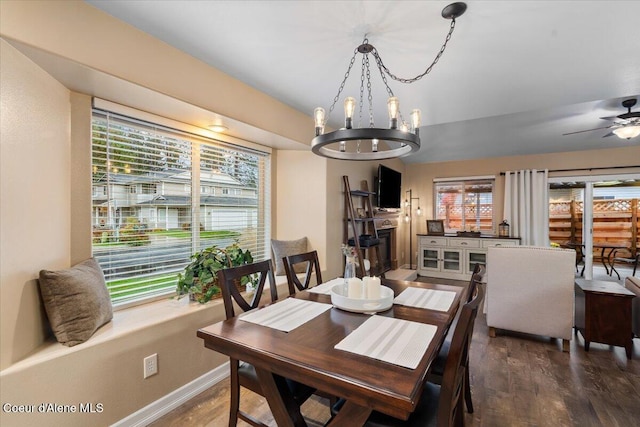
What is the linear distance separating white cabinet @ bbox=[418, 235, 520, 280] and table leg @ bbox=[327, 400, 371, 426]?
5111 mm

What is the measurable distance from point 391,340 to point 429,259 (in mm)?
5017

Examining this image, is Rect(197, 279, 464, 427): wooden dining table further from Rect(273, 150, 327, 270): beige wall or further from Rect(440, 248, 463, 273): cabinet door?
Rect(440, 248, 463, 273): cabinet door

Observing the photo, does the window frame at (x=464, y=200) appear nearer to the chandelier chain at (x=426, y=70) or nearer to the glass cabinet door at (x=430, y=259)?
the glass cabinet door at (x=430, y=259)

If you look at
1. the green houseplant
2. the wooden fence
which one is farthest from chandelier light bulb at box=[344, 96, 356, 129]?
the wooden fence

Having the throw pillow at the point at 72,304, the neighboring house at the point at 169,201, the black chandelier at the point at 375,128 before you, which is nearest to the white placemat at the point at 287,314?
the throw pillow at the point at 72,304

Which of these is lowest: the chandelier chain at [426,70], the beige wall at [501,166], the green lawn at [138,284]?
the green lawn at [138,284]

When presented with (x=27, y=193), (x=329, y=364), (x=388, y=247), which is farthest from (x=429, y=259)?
(x=27, y=193)

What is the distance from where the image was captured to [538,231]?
17.1 feet

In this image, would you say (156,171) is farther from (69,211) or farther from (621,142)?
(621,142)

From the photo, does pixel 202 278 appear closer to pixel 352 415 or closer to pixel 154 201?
pixel 154 201

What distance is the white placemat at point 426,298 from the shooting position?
5.68 feet

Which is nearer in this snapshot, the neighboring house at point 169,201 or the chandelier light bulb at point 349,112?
the chandelier light bulb at point 349,112

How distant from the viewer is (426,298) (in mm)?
1876

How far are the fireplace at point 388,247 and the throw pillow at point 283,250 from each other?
6.59 ft
